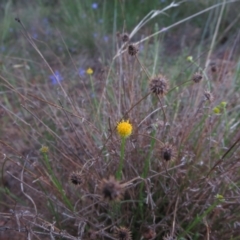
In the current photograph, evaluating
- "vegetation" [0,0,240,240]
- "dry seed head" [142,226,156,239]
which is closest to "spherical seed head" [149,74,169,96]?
"vegetation" [0,0,240,240]

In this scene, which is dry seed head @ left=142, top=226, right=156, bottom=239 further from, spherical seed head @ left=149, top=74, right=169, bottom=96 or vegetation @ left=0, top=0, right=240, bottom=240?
spherical seed head @ left=149, top=74, right=169, bottom=96

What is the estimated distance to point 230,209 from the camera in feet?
5.51

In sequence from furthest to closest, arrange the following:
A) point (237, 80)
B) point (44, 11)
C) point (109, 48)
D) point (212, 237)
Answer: point (44, 11) → point (109, 48) → point (237, 80) → point (212, 237)

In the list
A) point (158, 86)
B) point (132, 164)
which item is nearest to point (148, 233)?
point (132, 164)

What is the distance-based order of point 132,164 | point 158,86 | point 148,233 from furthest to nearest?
point 132,164, point 148,233, point 158,86

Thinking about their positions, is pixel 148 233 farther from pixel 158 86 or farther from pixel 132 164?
pixel 158 86

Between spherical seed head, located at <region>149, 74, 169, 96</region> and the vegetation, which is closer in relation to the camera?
spherical seed head, located at <region>149, 74, 169, 96</region>

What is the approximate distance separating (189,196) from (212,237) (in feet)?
0.53

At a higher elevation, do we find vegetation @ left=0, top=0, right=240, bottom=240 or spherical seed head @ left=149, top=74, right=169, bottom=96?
spherical seed head @ left=149, top=74, right=169, bottom=96

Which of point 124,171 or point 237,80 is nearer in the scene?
point 124,171

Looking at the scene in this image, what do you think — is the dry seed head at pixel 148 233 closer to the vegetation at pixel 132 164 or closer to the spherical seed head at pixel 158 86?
the vegetation at pixel 132 164

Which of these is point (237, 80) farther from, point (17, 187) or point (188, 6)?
point (188, 6)

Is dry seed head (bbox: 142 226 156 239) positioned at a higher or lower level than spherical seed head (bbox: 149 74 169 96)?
lower

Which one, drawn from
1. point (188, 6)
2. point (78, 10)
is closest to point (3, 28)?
point (78, 10)
